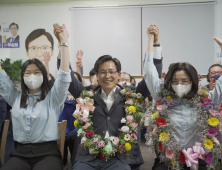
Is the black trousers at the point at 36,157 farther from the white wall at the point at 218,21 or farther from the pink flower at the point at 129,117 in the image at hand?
the white wall at the point at 218,21

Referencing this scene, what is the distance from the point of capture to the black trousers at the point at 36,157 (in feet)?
6.10

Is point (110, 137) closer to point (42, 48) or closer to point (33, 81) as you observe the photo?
point (33, 81)

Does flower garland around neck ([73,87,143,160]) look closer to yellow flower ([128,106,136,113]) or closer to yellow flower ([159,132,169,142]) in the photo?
yellow flower ([128,106,136,113])

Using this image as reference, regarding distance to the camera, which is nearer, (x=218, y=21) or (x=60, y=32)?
(x=60, y=32)

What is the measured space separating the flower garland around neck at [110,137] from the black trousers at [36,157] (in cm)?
31

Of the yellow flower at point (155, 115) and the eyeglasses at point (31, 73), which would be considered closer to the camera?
the yellow flower at point (155, 115)

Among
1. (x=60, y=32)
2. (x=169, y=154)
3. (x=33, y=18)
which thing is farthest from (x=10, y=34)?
(x=169, y=154)

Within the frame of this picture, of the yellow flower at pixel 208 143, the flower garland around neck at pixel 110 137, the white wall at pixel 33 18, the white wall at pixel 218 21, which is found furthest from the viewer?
the white wall at pixel 33 18

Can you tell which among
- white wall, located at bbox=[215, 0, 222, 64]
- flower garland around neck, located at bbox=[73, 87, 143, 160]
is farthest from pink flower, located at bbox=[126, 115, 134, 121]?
white wall, located at bbox=[215, 0, 222, 64]

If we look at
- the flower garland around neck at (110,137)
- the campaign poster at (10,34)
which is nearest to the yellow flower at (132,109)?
the flower garland around neck at (110,137)

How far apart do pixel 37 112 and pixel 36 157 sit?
0.45 metres

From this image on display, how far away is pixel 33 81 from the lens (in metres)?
2.10

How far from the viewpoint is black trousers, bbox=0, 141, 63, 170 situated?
6.10 feet

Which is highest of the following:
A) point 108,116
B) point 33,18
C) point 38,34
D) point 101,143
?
point 33,18
